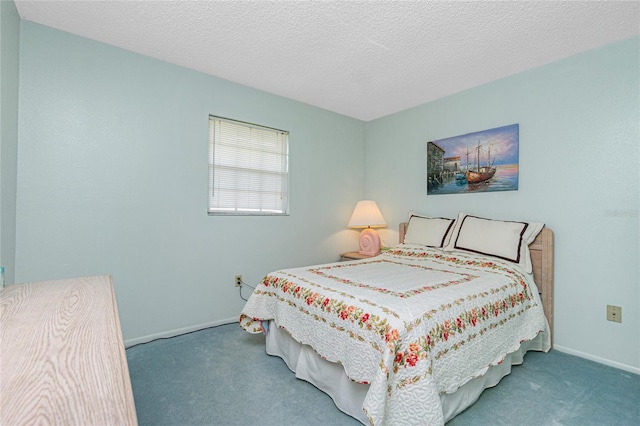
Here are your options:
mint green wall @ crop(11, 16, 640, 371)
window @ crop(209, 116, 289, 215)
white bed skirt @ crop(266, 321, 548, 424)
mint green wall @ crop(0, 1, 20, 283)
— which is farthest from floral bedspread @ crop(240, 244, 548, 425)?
mint green wall @ crop(0, 1, 20, 283)

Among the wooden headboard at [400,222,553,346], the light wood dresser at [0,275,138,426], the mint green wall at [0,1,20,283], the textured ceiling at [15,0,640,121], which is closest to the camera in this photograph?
the light wood dresser at [0,275,138,426]

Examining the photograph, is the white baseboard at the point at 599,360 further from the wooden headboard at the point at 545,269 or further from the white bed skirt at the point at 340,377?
the white bed skirt at the point at 340,377

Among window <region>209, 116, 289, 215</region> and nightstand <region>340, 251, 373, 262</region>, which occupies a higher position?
window <region>209, 116, 289, 215</region>

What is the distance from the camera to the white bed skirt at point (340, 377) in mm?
1532

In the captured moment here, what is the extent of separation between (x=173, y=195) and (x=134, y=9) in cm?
131

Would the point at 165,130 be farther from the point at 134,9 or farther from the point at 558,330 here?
the point at 558,330

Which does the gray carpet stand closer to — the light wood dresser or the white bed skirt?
the white bed skirt

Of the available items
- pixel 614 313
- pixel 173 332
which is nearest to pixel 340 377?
pixel 173 332

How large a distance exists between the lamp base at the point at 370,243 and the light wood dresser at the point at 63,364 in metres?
2.76

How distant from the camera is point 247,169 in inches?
121

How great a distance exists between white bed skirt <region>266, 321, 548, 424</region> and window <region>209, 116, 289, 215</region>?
4.27ft

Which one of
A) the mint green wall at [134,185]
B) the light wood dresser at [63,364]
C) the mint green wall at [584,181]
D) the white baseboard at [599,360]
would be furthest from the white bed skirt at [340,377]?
the light wood dresser at [63,364]

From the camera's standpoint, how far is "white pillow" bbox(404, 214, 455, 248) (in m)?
2.89

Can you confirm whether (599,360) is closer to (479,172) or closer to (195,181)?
(479,172)
